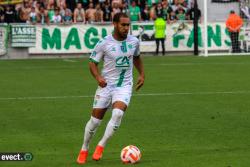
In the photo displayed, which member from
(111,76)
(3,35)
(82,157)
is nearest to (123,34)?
(111,76)

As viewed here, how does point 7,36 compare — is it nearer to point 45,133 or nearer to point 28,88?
point 28,88

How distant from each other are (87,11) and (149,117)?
951 inches

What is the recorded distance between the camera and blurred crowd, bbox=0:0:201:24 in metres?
39.8

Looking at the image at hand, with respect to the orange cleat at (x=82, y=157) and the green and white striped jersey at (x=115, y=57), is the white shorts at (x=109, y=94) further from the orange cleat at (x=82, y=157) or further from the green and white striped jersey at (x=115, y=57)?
the orange cleat at (x=82, y=157)

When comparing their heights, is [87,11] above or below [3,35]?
above

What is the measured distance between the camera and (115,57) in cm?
1200

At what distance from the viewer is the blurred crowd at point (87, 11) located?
39.8 meters

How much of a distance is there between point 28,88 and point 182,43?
59.0 feet

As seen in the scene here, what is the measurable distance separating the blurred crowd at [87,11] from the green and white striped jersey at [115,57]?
2800 cm

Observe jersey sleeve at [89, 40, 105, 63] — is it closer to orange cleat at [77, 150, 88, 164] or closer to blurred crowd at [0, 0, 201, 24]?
orange cleat at [77, 150, 88, 164]

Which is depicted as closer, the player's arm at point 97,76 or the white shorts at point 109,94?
the player's arm at point 97,76

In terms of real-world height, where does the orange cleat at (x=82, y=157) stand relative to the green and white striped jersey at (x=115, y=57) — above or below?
below

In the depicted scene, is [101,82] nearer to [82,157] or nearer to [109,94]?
[109,94]

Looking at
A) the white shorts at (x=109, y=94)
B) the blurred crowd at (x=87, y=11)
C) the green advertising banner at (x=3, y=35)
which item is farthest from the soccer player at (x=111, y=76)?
the blurred crowd at (x=87, y=11)
